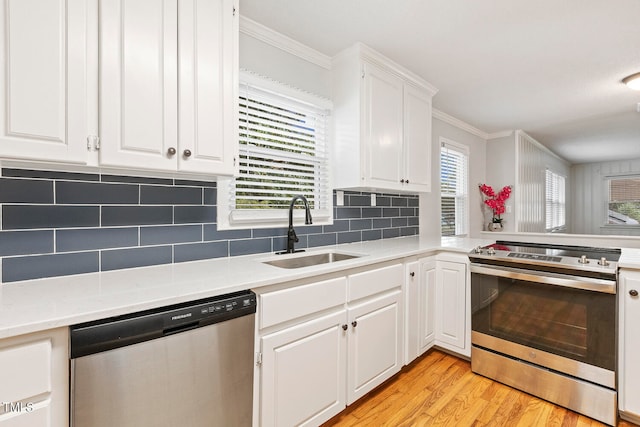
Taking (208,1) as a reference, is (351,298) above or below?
below

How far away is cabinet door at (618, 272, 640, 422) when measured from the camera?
169cm

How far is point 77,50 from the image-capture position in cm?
112

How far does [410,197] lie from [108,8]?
2.87m

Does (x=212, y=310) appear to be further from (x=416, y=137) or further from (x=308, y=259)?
(x=416, y=137)

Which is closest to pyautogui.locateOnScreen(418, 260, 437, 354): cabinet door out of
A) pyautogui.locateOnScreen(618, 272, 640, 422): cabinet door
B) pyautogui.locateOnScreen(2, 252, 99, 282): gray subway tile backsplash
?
pyautogui.locateOnScreen(618, 272, 640, 422): cabinet door

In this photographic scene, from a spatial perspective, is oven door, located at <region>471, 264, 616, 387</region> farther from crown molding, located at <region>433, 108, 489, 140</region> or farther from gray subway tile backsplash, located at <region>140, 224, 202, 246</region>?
crown molding, located at <region>433, 108, 489, 140</region>

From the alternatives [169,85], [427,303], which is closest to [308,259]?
[427,303]

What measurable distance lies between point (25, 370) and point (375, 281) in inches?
60.3

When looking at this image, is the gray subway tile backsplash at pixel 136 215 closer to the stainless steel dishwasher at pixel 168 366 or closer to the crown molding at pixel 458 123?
the stainless steel dishwasher at pixel 168 366

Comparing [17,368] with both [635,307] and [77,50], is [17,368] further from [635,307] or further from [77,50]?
[635,307]

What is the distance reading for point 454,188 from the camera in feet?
13.4

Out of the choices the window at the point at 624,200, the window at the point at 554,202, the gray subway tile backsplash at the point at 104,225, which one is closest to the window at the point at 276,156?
the gray subway tile backsplash at the point at 104,225

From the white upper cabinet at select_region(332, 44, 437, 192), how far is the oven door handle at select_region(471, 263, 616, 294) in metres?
0.93

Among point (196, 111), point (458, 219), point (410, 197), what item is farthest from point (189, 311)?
point (458, 219)
